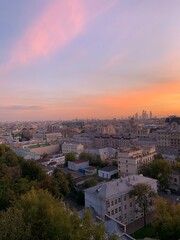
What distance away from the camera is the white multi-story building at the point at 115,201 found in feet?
48.8

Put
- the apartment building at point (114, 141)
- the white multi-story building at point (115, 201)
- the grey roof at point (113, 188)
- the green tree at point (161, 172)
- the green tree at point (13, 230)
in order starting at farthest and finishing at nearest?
the apartment building at point (114, 141) → the green tree at point (161, 172) → the grey roof at point (113, 188) → the white multi-story building at point (115, 201) → the green tree at point (13, 230)

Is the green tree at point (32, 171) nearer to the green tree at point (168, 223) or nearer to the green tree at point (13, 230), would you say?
the green tree at point (168, 223)

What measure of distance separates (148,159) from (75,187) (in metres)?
8.48

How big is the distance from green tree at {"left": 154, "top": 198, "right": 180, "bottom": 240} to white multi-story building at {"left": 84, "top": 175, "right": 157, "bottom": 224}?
366cm

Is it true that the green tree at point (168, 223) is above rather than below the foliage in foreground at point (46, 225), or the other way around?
below

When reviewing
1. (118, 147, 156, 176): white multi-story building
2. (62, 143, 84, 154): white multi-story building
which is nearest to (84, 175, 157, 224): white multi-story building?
(118, 147, 156, 176): white multi-story building

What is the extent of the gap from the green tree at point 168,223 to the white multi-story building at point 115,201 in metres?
3.66

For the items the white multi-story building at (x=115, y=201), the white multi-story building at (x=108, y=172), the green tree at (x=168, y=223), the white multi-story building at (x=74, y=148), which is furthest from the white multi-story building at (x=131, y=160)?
the white multi-story building at (x=74, y=148)

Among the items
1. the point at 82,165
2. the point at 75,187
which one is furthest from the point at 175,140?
the point at 75,187

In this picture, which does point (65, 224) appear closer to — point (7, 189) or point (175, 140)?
point (7, 189)

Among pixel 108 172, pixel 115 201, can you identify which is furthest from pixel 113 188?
pixel 108 172

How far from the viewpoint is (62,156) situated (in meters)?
33.1

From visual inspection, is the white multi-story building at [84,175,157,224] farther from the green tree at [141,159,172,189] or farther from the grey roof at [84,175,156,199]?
the green tree at [141,159,172,189]

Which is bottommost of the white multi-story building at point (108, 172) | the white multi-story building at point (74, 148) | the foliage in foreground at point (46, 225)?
the white multi-story building at point (108, 172)
